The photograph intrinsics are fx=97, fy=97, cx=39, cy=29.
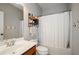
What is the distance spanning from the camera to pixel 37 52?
4.81 ft

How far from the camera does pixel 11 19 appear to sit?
1.51 m

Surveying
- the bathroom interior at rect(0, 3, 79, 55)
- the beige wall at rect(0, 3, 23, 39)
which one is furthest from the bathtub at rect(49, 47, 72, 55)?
the beige wall at rect(0, 3, 23, 39)

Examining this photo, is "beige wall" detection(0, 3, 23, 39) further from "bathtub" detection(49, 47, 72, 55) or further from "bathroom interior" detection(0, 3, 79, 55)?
"bathtub" detection(49, 47, 72, 55)

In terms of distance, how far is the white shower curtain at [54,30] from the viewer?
1481 millimetres

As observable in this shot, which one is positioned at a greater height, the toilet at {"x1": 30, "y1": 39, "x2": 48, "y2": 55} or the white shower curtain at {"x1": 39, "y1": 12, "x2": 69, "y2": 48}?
the white shower curtain at {"x1": 39, "y1": 12, "x2": 69, "y2": 48}

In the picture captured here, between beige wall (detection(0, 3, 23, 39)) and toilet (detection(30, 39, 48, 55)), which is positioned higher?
beige wall (detection(0, 3, 23, 39))

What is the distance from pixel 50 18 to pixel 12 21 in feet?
1.95

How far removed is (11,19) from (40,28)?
47 cm

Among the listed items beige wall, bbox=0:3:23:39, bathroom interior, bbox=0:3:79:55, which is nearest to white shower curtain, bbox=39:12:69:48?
bathroom interior, bbox=0:3:79:55

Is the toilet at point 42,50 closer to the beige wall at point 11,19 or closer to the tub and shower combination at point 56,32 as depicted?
the tub and shower combination at point 56,32

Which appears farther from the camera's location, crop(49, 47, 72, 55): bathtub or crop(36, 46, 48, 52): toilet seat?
crop(36, 46, 48, 52): toilet seat

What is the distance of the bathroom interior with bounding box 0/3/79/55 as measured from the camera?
1.42m

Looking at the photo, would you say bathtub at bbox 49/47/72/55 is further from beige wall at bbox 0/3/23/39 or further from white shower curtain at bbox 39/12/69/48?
beige wall at bbox 0/3/23/39
